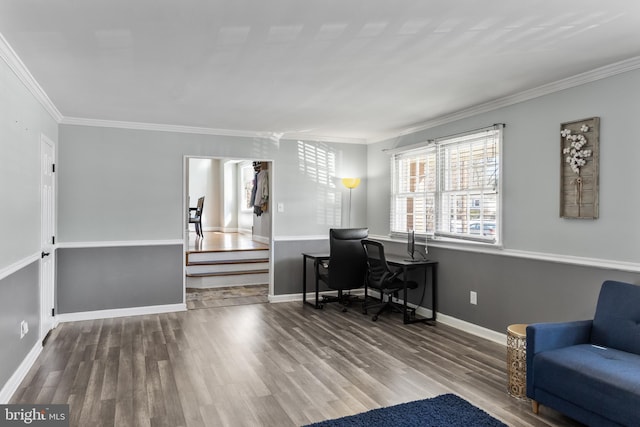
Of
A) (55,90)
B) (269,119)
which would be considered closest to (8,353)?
(55,90)

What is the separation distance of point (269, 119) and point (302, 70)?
1861 mm

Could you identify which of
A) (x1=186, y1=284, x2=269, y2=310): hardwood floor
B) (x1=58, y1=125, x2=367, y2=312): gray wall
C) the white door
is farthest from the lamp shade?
the white door

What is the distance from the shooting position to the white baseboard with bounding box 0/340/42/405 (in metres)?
2.86

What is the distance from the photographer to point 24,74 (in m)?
3.24

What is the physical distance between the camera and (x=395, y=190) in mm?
5871

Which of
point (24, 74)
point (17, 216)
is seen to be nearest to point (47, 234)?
point (17, 216)

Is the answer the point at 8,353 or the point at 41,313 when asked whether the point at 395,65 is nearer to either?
the point at 8,353

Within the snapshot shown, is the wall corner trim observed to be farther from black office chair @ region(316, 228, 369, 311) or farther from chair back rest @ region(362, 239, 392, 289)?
chair back rest @ region(362, 239, 392, 289)

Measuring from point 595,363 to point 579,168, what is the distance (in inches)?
64.3

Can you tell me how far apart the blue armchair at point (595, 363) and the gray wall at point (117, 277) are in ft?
13.9

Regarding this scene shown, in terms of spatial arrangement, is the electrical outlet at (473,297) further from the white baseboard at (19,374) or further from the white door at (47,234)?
the white door at (47,234)

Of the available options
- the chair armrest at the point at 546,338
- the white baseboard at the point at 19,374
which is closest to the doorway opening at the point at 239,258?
the white baseboard at the point at 19,374

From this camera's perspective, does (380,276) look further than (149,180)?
No

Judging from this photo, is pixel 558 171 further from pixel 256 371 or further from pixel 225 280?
pixel 225 280
